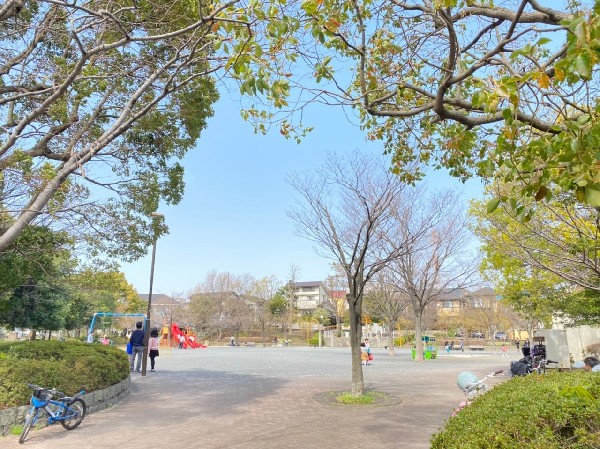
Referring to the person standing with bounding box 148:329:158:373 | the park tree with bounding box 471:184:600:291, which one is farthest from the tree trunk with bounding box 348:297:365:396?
the person standing with bounding box 148:329:158:373

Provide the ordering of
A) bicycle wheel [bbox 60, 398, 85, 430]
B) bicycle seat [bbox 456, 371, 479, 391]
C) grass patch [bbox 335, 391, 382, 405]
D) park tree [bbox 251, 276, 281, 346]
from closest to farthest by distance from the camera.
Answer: bicycle seat [bbox 456, 371, 479, 391]
bicycle wheel [bbox 60, 398, 85, 430]
grass patch [bbox 335, 391, 382, 405]
park tree [bbox 251, 276, 281, 346]

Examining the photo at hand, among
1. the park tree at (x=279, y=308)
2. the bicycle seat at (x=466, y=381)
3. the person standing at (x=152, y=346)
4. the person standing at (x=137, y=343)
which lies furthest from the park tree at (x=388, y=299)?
the park tree at (x=279, y=308)

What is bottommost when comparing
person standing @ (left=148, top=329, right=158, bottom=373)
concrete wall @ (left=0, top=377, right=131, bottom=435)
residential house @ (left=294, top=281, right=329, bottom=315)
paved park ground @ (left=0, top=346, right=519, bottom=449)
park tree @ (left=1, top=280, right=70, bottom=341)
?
paved park ground @ (left=0, top=346, right=519, bottom=449)

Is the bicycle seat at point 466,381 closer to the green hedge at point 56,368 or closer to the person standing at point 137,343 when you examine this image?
the green hedge at point 56,368

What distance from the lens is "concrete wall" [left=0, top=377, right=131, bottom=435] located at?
669cm

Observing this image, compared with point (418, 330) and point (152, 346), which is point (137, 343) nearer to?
point (152, 346)

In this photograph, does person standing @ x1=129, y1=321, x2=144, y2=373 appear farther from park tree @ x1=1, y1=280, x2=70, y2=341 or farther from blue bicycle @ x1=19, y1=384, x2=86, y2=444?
park tree @ x1=1, y1=280, x2=70, y2=341

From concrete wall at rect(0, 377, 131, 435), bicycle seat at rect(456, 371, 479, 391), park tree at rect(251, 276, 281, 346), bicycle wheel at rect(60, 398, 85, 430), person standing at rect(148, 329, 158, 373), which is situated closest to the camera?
bicycle seat at rect(456, 371, 479, 391)

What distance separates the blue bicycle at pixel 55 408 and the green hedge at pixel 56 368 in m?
0.38

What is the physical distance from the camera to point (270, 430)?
7.09 meters

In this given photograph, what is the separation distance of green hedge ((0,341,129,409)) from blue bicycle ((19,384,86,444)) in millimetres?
377

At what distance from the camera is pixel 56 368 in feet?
26.5

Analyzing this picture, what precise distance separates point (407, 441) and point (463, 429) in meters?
3.38

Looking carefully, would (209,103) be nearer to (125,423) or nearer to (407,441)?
(125,423)
